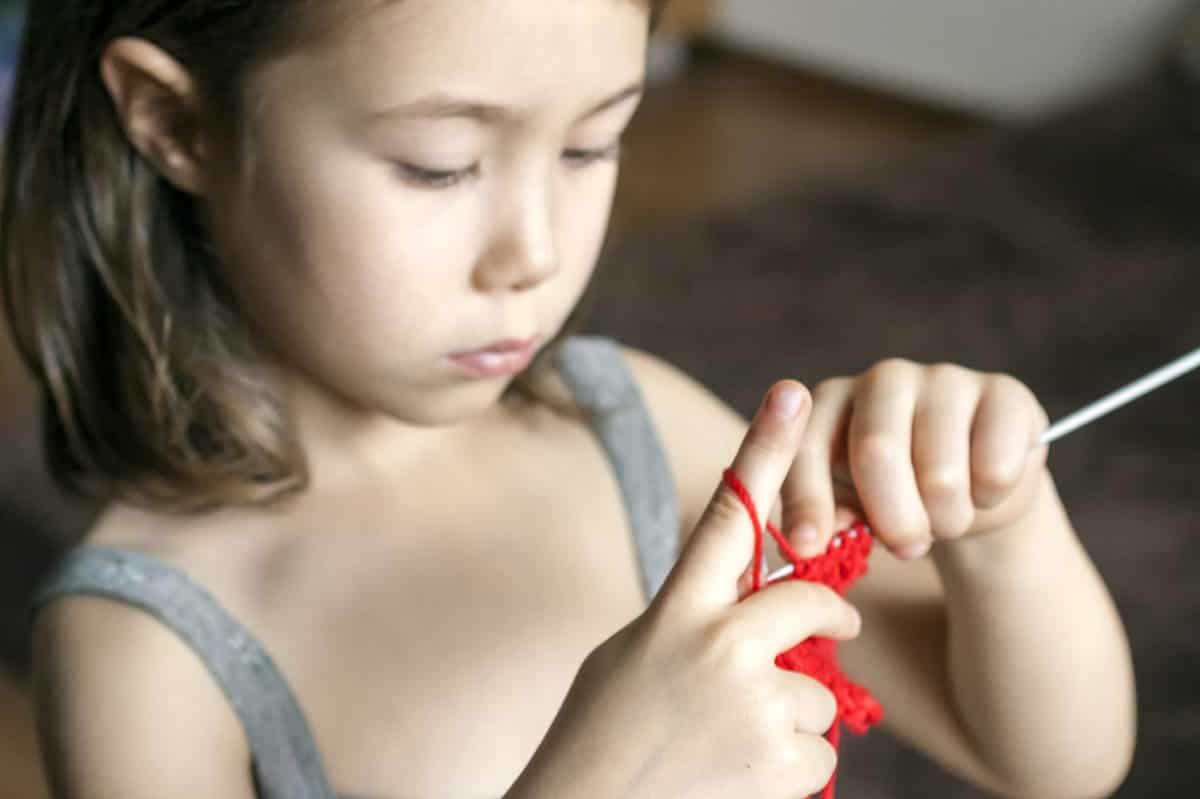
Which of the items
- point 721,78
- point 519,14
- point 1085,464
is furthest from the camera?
point 721,78

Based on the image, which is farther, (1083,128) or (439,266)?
(1083,128)

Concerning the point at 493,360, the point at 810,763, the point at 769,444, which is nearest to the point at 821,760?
the point at 810,763

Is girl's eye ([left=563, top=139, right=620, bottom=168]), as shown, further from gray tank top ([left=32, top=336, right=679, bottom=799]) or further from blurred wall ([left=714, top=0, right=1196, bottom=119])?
blurred wall ([left=714, top=0, right=1196, bottom=119])

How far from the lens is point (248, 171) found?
72 centimetres

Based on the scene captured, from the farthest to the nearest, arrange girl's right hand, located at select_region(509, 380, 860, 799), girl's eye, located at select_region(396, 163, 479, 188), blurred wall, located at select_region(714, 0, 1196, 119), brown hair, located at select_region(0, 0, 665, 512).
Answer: blurred wall, located at select_region(714, 0, 1196, 119) → brown hair, located at select_region(0, 0, 665, 512) → girl's eye, located at select_region(396, 163, 479, 188) → girl's right hand, located at select_region(509, 380, 860, 799)

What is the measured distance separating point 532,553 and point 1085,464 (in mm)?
624

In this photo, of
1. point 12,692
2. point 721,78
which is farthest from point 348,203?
point 721,78

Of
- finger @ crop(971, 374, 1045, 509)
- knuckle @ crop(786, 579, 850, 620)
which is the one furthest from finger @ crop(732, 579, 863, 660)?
finger @ crop(971, 374, 1045, 509)

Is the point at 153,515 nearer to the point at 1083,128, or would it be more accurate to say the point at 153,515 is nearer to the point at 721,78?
the point at 1083,128

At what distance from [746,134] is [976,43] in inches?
19.3

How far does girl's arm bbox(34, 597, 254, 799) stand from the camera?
71 cm

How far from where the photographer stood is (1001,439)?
2.23 feet

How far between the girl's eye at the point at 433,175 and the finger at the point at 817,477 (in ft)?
0.64

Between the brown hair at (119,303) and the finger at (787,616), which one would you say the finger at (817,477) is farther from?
the brown hair at (119,303)
